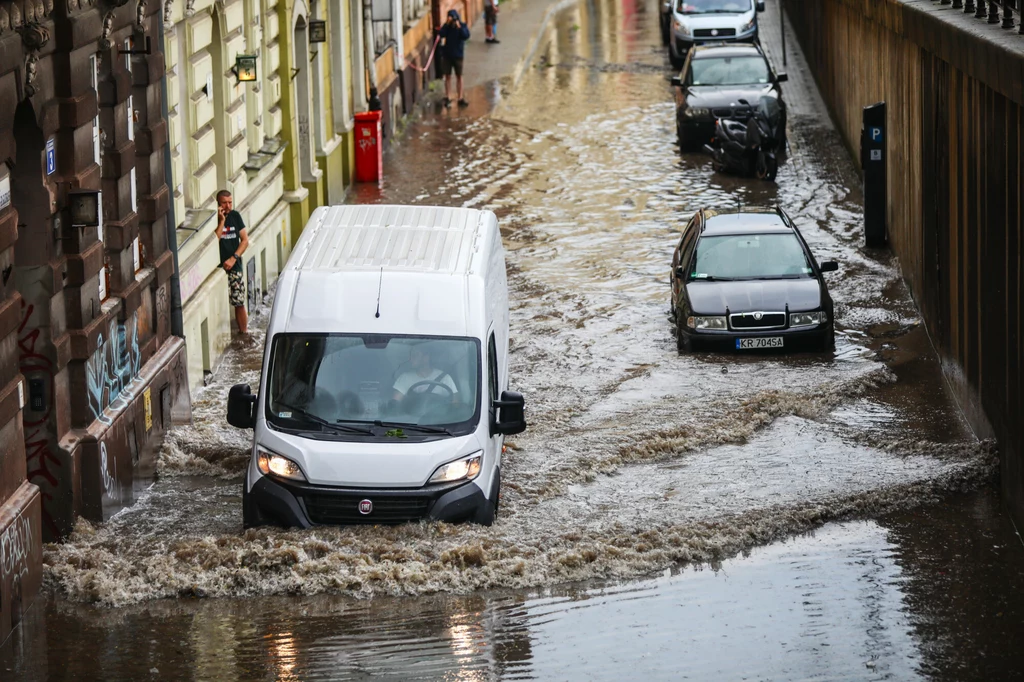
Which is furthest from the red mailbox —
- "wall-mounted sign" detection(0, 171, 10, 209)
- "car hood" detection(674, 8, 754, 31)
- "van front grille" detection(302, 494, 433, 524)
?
"wall-mounted sign" detection(0, 171, 10, 209)

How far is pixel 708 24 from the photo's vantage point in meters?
38.8

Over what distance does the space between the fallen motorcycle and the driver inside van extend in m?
15.4

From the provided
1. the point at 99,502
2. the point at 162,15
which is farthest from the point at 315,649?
the point at 162,15

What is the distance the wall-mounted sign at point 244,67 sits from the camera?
19328 mm

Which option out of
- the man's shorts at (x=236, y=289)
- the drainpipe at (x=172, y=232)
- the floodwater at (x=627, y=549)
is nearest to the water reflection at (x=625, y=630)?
the floodwater at (x=627, y=549)

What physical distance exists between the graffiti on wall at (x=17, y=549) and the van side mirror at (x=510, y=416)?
337 centimetres

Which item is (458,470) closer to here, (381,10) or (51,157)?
(51,157)

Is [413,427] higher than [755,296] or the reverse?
higher

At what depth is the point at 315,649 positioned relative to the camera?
10398 millimetres

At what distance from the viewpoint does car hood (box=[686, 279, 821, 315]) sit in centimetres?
1759

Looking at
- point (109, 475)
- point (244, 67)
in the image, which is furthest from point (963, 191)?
point (244, 67)

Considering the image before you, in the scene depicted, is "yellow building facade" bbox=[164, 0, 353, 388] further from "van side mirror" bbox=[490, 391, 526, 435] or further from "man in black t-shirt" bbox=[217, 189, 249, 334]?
"van side mirror" bbox=[490, 391, 526, 435]

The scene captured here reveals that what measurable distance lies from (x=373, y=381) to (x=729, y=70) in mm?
19774

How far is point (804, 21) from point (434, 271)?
2892 centimetres
